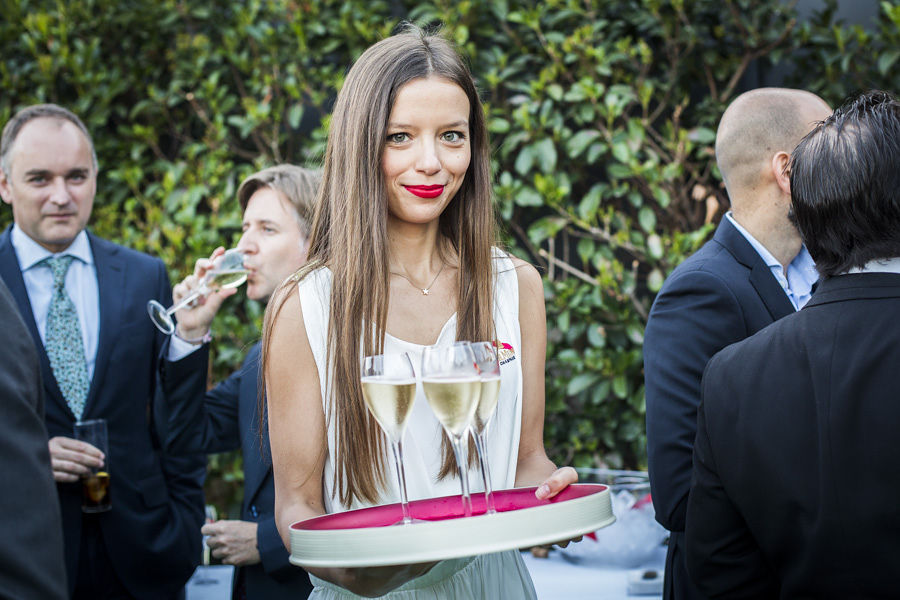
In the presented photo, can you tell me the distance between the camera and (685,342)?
2111mm

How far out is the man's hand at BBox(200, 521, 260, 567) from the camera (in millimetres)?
2363

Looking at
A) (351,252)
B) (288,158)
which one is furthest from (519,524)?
(288,158)

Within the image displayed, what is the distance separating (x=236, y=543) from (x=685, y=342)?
1302mm

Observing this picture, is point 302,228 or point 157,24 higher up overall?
point 157,24

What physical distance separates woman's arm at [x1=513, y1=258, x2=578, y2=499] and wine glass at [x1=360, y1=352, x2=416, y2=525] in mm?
576

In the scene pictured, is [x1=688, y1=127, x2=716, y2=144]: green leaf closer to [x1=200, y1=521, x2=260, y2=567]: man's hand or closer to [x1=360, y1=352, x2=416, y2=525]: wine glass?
[x1=200, y1=521, x2=260, y2=567]: man's hand

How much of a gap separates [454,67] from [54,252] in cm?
182

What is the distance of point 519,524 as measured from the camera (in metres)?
1.22

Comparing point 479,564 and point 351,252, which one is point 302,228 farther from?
point 479,564

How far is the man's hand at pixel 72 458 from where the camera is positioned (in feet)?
8.30

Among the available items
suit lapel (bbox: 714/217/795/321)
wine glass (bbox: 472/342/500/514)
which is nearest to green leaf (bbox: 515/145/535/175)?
suit lapel (bbox: 714/217/795/321)

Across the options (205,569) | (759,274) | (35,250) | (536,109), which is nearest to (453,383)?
(759,274)

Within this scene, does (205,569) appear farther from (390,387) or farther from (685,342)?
(390,387)

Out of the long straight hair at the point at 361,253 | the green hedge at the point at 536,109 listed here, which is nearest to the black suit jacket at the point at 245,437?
the long straight hair at the point at 361,253
